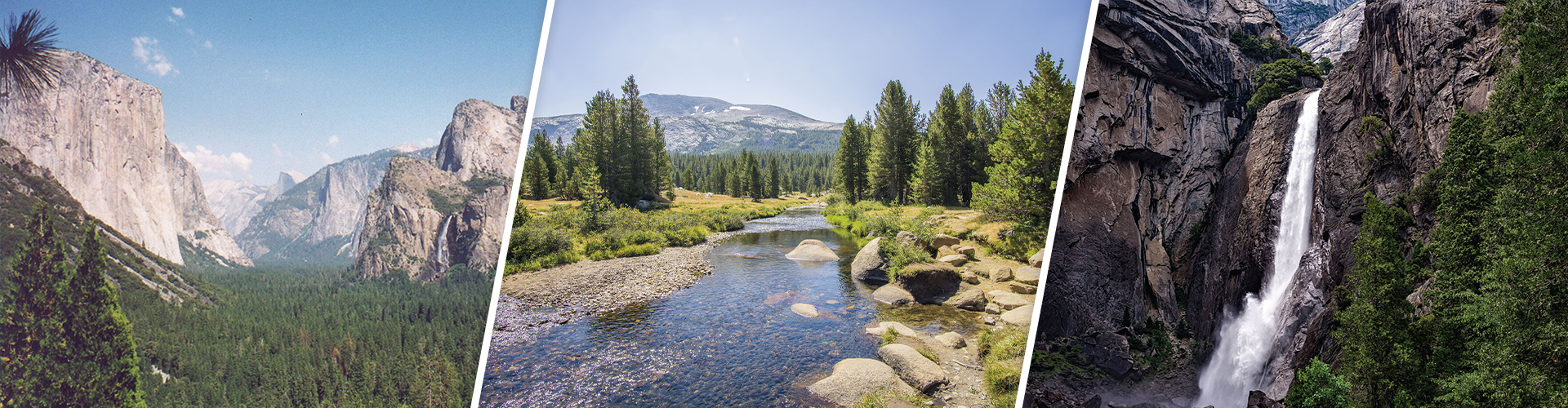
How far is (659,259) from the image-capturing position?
767 cm

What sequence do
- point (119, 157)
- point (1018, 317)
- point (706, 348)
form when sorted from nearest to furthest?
point (119, 157), point (706, 348), point (1018, 317)

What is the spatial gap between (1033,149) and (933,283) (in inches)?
90.3

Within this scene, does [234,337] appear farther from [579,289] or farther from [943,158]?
[943,158]

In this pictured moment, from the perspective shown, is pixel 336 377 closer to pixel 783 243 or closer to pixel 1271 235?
pixel 783 243

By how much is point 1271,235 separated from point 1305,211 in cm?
70

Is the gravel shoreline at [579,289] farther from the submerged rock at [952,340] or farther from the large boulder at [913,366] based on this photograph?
the submerged rock at [952,340]

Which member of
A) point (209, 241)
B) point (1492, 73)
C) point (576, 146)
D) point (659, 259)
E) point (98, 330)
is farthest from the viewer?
point (659, 259)

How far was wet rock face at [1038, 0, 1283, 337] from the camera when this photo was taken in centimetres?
638

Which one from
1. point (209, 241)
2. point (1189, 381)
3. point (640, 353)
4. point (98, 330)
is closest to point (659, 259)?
point (640, 353)

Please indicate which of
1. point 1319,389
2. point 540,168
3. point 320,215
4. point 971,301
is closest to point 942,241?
point 971,301

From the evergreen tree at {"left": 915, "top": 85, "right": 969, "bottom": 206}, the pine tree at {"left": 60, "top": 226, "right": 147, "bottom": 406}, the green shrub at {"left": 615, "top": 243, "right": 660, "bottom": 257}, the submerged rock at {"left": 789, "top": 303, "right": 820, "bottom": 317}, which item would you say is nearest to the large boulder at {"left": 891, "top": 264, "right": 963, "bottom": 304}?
the submerged rock at {"left": 789, "top": 303, "right": 820, "bottom": 317}

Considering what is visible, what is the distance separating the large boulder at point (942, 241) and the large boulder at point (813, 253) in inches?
75.8

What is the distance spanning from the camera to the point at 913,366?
4.13 m

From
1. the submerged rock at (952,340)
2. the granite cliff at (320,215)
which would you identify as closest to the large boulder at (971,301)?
the submerged rock at (952,340)
